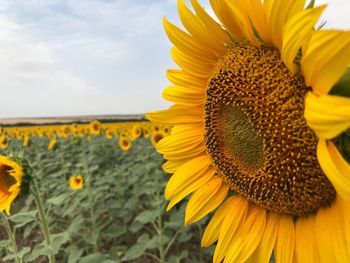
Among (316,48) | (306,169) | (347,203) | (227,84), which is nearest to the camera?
(316,48)

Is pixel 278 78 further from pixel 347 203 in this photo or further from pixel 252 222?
pixel 252 222

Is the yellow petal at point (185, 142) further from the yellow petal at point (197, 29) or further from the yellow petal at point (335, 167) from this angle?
the yellow petal at point (335, 167)

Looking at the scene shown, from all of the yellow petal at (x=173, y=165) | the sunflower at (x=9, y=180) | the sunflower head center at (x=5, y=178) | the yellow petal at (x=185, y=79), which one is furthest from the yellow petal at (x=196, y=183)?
the sunflower head center at (x=5, y=178)

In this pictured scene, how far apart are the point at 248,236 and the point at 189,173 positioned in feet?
1.08

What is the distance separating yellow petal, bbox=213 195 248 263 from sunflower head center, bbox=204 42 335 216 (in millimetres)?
60

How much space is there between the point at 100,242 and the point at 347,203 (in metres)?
5.68

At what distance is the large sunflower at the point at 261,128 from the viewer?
0.97m

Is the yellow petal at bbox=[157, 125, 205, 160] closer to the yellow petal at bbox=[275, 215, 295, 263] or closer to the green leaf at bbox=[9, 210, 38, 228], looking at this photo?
the yellow petal at bbox=[275, 215, 295, 263]

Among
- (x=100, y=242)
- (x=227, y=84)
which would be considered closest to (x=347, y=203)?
(x=227, y=84)

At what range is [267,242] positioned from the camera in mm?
1391

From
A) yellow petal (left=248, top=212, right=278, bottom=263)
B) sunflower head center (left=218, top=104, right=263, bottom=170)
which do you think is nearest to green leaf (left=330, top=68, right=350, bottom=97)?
sunflower head center (left=218, top=104, right=263, bottom=170)

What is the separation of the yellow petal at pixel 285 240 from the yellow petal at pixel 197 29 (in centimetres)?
62

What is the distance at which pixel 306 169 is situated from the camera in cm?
121

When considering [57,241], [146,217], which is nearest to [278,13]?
[57,241]
